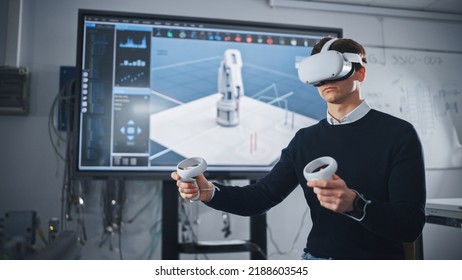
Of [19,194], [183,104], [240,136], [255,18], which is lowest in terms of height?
[19,194]

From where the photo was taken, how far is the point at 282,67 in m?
1.61

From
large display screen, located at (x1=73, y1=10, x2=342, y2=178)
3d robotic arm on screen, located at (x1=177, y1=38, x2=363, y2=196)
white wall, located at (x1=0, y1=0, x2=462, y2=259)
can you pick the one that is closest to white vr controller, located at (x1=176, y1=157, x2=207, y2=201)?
3d robotic arm on screen, located at (x1=177, y1=38, x2=363, y2=196)

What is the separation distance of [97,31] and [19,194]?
82 cm

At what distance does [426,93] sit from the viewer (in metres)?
1.44

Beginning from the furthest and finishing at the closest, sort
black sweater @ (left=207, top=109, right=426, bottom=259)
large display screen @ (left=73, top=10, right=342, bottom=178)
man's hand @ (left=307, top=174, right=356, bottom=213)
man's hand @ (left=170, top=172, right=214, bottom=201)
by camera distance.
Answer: large display screen @ (left=73, top=10, right=342, bottom=178)
man's hand @ (left=170, top=172, right=214, bottom=201)
black sweater @ (left=207, top=109, right=426, bottom=259)
man's hand @ (left=307, top=174, right=356, bottom=213)

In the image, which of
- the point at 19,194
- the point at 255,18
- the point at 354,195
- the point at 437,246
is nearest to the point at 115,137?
the point at 19,194

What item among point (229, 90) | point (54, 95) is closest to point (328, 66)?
point (229, 90)

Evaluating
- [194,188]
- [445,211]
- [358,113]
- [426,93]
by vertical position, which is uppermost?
[426,93]

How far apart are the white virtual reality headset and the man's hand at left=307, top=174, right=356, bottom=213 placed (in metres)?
0.31

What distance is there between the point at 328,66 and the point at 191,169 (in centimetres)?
39

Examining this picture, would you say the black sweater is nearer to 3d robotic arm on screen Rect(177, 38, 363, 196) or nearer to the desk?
3d robotic arm on screen Rect(177, 38, 363, 196)

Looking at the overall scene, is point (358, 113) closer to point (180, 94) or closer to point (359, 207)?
point (359, 207)

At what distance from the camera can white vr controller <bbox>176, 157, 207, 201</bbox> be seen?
75 cm

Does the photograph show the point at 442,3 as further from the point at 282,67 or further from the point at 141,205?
the point at 141,205
